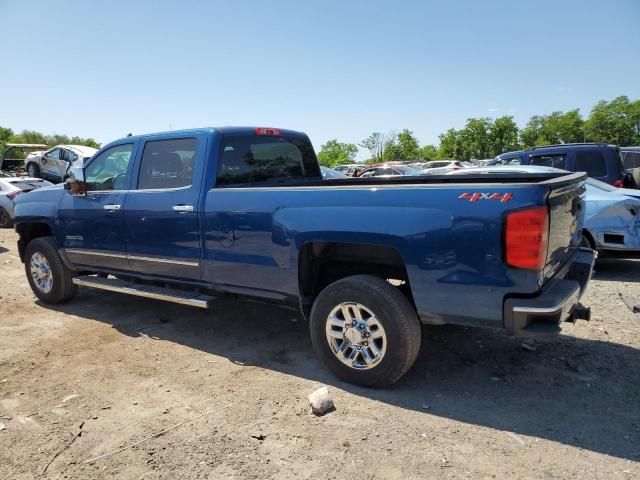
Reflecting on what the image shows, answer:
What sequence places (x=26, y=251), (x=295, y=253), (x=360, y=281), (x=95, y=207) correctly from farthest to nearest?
(x=26, y=251)
(x=95, y=207)
(x=295, y=253)
(x=360, y=281)

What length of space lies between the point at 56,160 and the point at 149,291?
1516cm

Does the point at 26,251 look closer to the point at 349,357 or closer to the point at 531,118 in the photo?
the point at 349,357

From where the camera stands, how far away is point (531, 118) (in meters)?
79.2

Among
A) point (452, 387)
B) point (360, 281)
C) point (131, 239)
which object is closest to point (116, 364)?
point (131, 239)

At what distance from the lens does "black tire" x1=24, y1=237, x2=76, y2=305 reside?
5.56m

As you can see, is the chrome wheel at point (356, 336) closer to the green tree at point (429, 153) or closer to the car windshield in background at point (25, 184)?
the car windshield in background at point (25, 184)

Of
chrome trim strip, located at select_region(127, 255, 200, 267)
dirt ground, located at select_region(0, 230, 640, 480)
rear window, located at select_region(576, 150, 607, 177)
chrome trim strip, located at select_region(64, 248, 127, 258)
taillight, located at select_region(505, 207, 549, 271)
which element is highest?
rear window, located at select_region(576, 150, 607, 177)

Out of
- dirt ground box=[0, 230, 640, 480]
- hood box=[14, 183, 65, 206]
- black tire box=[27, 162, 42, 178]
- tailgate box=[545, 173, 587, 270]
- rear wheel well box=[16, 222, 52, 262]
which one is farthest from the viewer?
black tire box=[27, 162, 42, 178]

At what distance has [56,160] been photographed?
1714cm

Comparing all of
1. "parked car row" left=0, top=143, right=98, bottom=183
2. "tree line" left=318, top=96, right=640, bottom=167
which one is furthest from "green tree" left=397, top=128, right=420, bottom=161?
"parked car row" left=0, top=143, right=98, bottom=183

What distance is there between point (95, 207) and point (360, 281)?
10.4 ft

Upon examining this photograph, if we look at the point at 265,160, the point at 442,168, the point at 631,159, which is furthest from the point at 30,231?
the point at 631,159

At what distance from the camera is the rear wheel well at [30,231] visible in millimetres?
5883

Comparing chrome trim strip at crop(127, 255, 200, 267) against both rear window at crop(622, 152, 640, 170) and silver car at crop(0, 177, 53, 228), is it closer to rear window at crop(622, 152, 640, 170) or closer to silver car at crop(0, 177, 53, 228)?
silver car at crop(0, 177, 53, 228)
